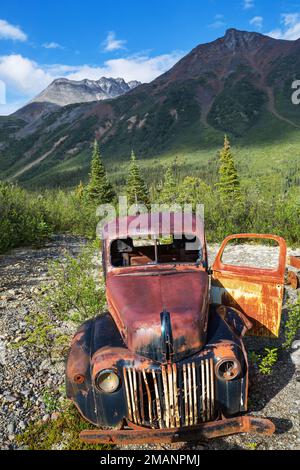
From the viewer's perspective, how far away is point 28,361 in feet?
18.3

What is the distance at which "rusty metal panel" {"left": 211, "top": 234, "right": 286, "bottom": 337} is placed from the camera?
5297 millimetres

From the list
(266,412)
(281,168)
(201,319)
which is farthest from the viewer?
(281,168)

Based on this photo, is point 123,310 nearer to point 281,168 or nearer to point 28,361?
point 28,361

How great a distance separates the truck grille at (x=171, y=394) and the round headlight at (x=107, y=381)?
0.36 ft

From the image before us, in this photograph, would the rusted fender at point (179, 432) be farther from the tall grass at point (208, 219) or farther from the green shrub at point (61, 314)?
the tall grass at point (208, 219)

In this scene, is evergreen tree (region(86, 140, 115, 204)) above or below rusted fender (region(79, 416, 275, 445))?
above


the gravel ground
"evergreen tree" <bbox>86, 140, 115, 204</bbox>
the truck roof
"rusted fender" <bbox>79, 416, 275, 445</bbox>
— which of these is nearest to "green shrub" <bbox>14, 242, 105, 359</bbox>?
the gravel ground

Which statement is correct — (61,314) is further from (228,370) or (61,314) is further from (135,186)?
(135,186)

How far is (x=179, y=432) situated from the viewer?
146 inches

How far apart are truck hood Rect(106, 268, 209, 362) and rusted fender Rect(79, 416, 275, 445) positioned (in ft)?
2.29

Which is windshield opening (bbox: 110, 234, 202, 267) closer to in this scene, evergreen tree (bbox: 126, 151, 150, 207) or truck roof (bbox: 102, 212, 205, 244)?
truck roof (bbox: 102, 212, 205, 244)
